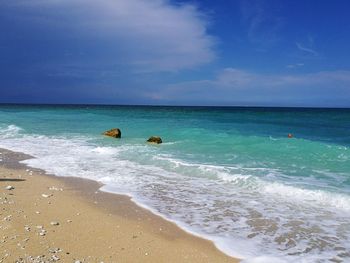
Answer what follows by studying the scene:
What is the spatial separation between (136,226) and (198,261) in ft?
5.91

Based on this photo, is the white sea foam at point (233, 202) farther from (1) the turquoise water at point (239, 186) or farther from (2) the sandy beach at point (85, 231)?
(2) the sandy beach at point (85, 231)

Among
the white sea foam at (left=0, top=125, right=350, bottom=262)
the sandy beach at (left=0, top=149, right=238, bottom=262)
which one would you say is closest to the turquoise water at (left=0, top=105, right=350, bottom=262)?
the white sea foam at (left=0, top=125, right=350, bottom=262)

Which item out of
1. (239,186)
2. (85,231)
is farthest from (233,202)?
(85,231)

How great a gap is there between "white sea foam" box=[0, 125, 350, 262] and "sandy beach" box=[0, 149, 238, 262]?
0.48 meters

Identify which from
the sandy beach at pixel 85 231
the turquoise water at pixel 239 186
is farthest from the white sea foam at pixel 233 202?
the sandy beach at pixel 85 231

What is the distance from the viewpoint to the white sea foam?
6000 millimetres

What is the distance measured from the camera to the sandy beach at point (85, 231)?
17.4ft

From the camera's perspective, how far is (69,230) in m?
6.26

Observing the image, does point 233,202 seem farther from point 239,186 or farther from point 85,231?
point 85,231

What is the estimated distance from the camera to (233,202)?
8.48 metres

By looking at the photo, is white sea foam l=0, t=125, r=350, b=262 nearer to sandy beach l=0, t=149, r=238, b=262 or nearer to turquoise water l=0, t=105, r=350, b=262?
turquoise water l=0, t=105, r=350, b=262

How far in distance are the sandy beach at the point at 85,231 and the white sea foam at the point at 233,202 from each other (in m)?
0.48

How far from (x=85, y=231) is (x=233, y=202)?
3.77 m

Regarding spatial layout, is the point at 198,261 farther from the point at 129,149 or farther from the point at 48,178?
the point at 129,149
